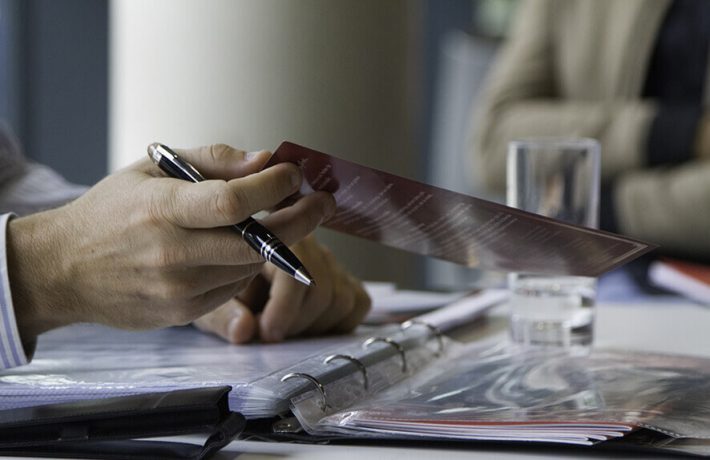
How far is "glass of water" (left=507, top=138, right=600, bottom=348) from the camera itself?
2.95 ft

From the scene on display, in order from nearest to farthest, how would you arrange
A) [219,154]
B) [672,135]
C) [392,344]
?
1. [219,154]
2. [392,344]
3. [672,135]

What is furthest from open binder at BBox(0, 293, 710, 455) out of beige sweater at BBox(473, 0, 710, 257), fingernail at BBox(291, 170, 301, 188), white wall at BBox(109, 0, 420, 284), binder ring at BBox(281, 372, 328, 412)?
beige sweater at BBox(473, 0, 710, 257)

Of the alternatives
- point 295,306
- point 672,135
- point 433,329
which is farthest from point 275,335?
point 672,135

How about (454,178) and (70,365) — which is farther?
(454,178)

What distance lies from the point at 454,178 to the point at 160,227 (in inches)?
132

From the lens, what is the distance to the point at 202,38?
5.41 ft

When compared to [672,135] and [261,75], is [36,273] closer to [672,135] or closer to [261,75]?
[261,75]

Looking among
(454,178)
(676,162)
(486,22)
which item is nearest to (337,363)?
(676,162)

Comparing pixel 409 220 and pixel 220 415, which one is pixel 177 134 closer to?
pixel 409 220

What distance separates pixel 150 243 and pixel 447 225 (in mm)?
191

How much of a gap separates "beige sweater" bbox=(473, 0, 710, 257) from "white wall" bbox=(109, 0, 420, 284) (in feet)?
1.71

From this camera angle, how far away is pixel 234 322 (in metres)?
0.80

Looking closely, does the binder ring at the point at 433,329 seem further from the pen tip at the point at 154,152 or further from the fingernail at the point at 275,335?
the pen tip at the point at 154,152

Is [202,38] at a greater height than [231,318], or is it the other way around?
[202,38]
